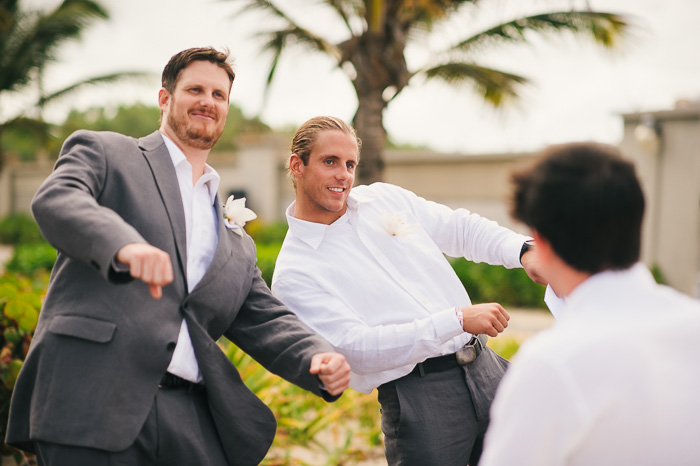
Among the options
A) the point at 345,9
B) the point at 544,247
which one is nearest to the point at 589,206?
the point at 544,247

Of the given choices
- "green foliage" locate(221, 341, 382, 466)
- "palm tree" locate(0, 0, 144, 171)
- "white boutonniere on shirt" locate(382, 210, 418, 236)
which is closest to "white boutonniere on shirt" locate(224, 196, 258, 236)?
"white boutonniere on shirt" locate(382, 210, 418, 236)

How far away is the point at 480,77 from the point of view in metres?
9.41

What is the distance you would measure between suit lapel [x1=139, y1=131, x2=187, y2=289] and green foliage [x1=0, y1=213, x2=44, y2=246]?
22026mm

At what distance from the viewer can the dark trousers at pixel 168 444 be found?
187 cm

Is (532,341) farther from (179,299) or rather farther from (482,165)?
(482,165)

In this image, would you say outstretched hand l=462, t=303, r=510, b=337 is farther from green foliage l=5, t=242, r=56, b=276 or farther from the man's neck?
green foliage l=5, t=242, r=56, b=276

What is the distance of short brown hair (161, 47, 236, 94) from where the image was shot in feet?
7.48

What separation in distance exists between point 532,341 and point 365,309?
4.10ft

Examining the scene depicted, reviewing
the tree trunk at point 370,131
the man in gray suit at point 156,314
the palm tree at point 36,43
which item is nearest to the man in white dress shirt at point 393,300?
the man in gray suit at point 156,314

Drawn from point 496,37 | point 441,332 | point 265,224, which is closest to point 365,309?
point 441,332

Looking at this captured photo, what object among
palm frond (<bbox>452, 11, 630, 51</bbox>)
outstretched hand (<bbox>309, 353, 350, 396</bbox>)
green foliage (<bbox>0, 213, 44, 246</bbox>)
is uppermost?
palm frond (<bbox>452, 11, 630, 51</bbox>)

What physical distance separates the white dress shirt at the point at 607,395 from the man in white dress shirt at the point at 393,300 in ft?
3.29

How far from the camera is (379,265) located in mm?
2555

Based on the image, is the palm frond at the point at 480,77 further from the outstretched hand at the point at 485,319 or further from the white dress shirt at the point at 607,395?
the white dress shirt at the point at 607,395
